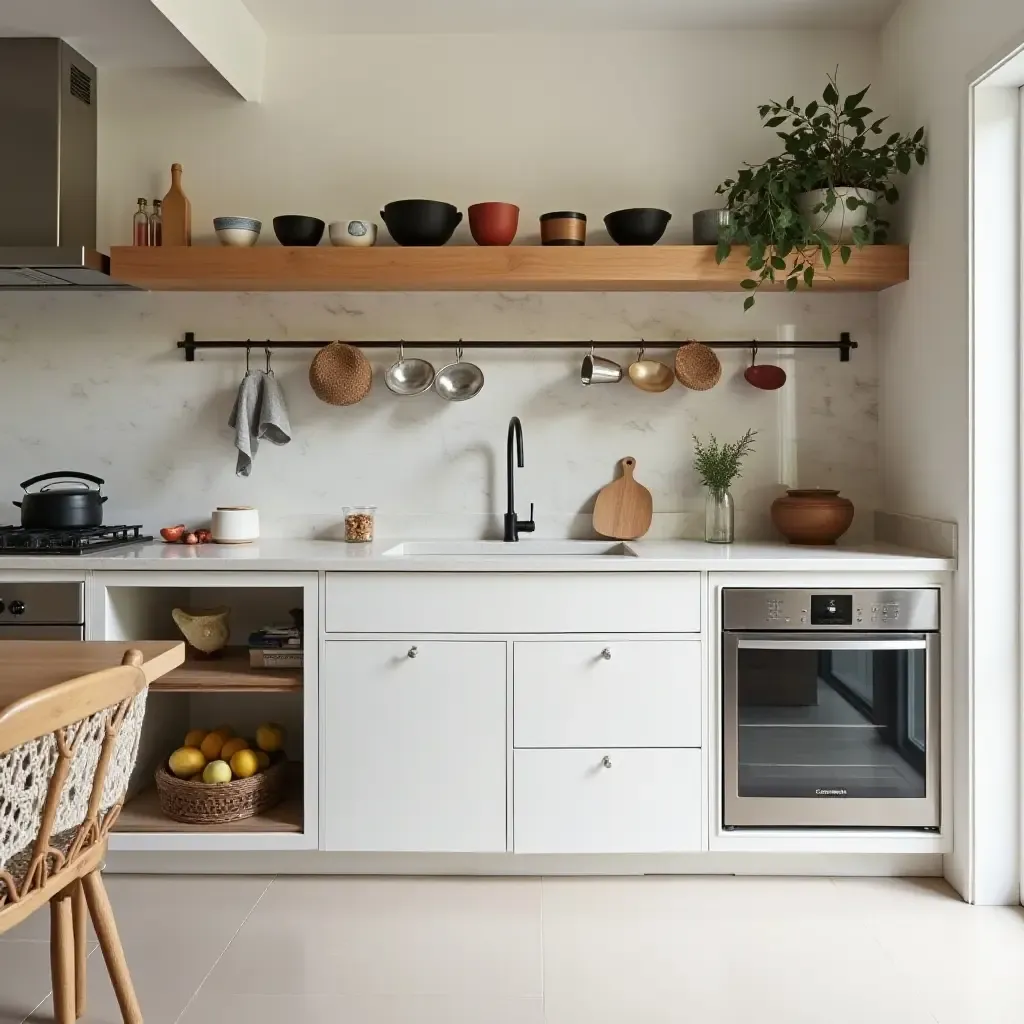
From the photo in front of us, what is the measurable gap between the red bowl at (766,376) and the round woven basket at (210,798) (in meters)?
1.87

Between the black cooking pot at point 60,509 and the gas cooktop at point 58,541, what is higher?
the black cooking pot at point 60,509

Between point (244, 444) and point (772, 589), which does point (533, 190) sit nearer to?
point (244, 444)

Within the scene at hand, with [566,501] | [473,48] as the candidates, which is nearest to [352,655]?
[566,501]

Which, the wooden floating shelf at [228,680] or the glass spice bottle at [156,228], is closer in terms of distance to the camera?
the wooden floating shelf at [228,680]

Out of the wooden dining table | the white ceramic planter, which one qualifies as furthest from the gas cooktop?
the white ceramic planter

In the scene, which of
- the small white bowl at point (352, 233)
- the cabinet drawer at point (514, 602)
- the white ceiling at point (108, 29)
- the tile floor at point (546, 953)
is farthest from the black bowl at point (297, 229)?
the tile floor at point (546, 953)

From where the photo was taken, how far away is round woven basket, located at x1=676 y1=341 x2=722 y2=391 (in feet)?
10.4

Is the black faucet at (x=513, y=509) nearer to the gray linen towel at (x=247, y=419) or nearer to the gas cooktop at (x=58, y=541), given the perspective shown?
the gray linen towel at (x=247, y=419)

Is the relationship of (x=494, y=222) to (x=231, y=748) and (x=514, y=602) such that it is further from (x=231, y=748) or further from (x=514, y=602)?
(x=231, y=748)

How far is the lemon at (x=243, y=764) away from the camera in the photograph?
2752mm

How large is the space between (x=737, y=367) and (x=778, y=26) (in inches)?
42.0

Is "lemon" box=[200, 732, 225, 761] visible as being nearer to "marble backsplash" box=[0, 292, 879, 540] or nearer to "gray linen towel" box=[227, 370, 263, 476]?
"marble backsplash" box=[0, 292, 879, 540]

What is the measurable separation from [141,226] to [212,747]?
156 centimetres

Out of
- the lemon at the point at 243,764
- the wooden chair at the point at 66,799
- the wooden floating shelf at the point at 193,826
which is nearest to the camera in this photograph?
the wooden chair at the point at 66,799
